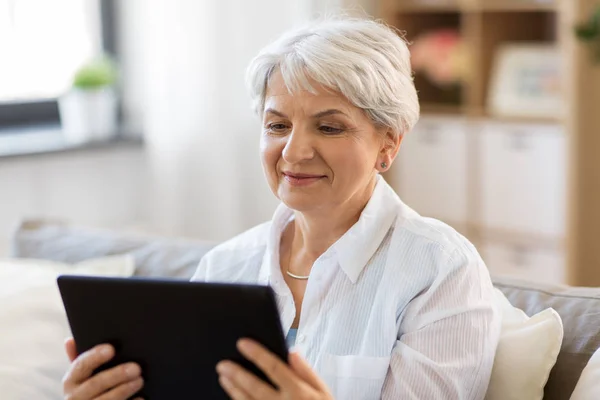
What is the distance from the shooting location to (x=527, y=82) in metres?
3.59

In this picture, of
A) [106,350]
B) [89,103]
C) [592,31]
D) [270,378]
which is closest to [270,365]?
[270,378]

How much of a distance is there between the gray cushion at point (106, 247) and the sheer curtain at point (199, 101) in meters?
1.28

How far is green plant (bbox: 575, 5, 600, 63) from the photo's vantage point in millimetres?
3154

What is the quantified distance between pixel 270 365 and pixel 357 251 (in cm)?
37

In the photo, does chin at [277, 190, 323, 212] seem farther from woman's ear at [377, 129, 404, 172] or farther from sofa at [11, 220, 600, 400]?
sofa at [11, 220, 600, 400]

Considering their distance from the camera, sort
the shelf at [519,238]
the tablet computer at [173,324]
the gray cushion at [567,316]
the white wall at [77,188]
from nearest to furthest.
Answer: the tablet computer at [173,324], the gray cushion at [567,316], the white wall at [77,188], the shelf at [519,238]

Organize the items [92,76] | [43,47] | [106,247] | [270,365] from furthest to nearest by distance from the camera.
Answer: [43,47], [92,76], [106,247], [270,365]

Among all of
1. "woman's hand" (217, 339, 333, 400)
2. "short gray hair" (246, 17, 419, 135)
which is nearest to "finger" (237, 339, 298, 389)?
"woman's hand" (217, 339, 333, 400)

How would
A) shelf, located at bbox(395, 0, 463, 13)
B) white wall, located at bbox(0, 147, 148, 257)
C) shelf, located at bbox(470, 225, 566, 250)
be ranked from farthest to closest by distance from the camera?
shelf, located at bbox(395, 0, 463, 13) < shelf, located at bbox(470, 225, 566, 250) < white wall, located at bbox(0, 147, 148, 257)

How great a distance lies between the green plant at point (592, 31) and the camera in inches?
124

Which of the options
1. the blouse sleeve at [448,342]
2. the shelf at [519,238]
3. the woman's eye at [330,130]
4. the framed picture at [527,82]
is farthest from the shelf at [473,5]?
the blouse sleeve at [448,342]

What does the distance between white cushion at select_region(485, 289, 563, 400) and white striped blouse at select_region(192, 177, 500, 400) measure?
0.03m

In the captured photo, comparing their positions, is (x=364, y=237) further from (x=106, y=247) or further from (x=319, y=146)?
(x=106, y=247)

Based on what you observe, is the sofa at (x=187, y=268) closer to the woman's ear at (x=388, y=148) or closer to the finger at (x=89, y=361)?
the woman's ear at (x=388, y=148)
